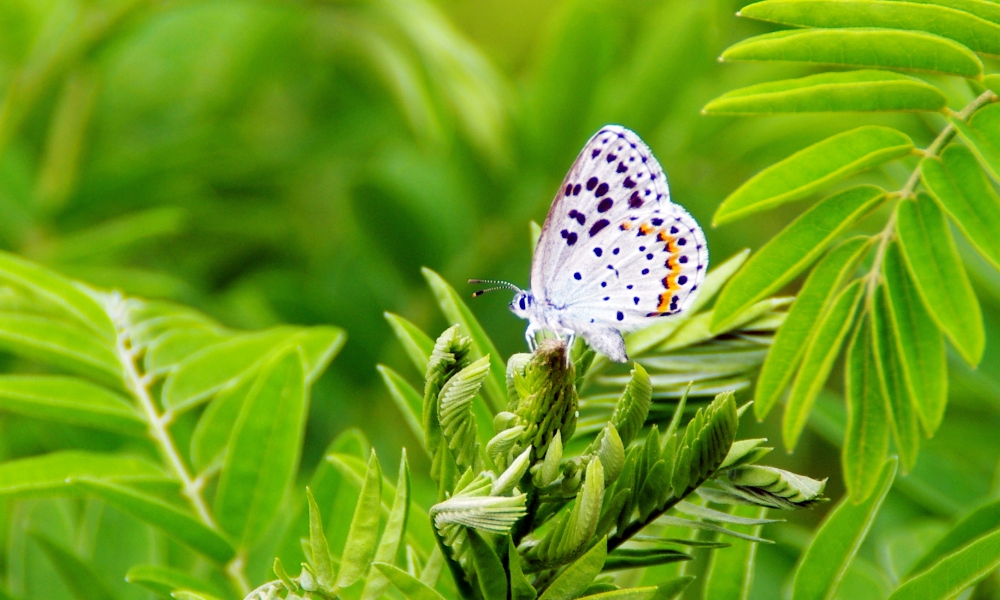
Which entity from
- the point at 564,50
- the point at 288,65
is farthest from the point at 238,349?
the point at 288,65

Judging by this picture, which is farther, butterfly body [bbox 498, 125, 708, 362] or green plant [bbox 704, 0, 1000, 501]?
butterfly body [bbox 498, 125, 708, 362]

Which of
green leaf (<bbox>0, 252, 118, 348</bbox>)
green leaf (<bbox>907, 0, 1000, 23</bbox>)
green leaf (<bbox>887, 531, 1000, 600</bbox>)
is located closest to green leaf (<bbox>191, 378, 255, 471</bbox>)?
green leaf (<bbox>0, 252, 118, 348</bbox>)

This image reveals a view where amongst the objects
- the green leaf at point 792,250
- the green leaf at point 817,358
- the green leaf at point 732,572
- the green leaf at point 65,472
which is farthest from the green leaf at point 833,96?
the green leaf at point 65,472

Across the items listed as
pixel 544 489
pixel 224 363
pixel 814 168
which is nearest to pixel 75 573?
pixel 224 363

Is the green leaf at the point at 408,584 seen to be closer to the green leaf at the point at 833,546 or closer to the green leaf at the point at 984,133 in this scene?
the green leaf at the point at 833,546

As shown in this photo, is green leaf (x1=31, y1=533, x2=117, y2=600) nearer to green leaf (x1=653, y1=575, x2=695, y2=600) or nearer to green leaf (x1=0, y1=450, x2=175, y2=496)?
green leaf (x1=0, y1=450, x2=175, y2=496)
